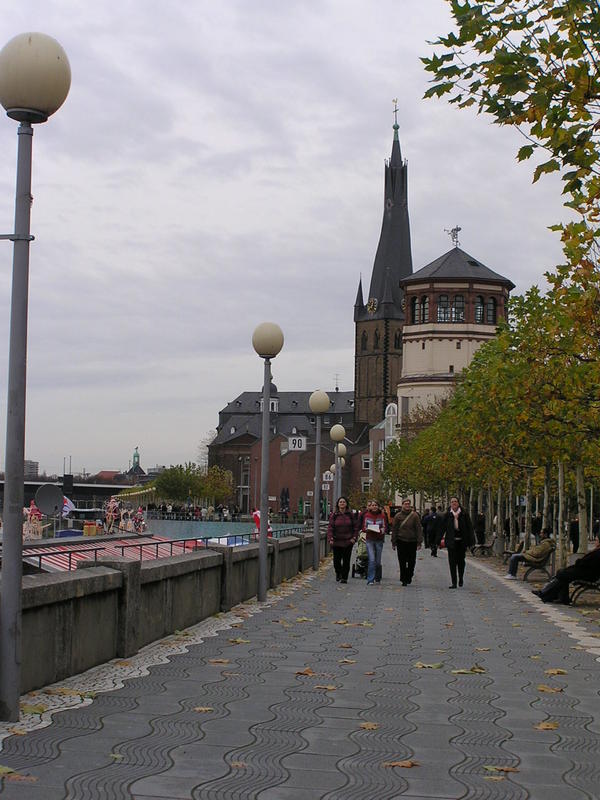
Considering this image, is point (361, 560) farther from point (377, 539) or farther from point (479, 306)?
point (479, 306)

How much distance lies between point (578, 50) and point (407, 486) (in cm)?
7939

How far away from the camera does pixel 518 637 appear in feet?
45.0

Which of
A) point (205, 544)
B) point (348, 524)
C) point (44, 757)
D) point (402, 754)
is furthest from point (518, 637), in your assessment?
point (348, 524)

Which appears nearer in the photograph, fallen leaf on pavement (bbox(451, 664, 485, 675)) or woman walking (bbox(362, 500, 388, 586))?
fallen leaf on pavement (bbox(451, 664, 485, 675))

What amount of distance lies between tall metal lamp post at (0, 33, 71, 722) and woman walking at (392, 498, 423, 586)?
16712 mm

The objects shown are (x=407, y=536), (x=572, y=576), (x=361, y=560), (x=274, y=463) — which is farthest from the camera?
(x=274, y=463)

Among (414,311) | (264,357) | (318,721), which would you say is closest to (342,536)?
(264,357)

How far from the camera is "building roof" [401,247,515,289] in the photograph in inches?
4478

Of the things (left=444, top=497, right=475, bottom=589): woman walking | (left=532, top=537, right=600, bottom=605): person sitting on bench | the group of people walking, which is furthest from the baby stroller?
(left=532, top=537, right=600, bottom=605): person sitting on bench

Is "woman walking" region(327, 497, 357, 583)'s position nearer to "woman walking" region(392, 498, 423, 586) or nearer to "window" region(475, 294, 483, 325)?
"woman walking" region(392, 498, 423, 586)

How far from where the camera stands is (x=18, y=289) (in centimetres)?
725

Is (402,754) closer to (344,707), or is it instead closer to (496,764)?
(496,764)

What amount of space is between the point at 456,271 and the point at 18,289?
109034 millimetres

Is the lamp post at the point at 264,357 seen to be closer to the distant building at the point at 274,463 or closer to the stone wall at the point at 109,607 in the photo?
the stone wall at the point at 109,607
